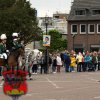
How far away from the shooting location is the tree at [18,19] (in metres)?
70.2

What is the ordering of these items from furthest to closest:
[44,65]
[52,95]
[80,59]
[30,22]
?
[30,22] → [80,59] → [44,65] → [52,95]

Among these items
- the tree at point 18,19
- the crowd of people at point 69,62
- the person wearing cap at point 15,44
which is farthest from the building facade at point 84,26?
the person wearing cap at point 15,44

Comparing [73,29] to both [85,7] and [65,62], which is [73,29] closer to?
[85,7]

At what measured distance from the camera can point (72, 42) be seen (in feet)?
279

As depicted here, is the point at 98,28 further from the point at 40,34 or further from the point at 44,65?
the point at 44,65

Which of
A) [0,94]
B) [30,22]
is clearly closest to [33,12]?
[30,22]

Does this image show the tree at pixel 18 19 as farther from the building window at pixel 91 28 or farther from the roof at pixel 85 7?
the building window at pixel 91 28

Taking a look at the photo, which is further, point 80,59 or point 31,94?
point 80,59

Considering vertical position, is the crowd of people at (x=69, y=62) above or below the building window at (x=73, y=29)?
below

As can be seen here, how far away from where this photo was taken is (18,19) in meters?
70.9

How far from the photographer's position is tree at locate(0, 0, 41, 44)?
70.2 meters

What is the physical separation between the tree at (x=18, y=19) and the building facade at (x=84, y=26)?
13023mm

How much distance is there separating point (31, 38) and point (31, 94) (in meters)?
57.0

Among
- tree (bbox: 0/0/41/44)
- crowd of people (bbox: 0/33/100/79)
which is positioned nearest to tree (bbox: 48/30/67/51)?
tree (bbox: 0/0/41/44)
